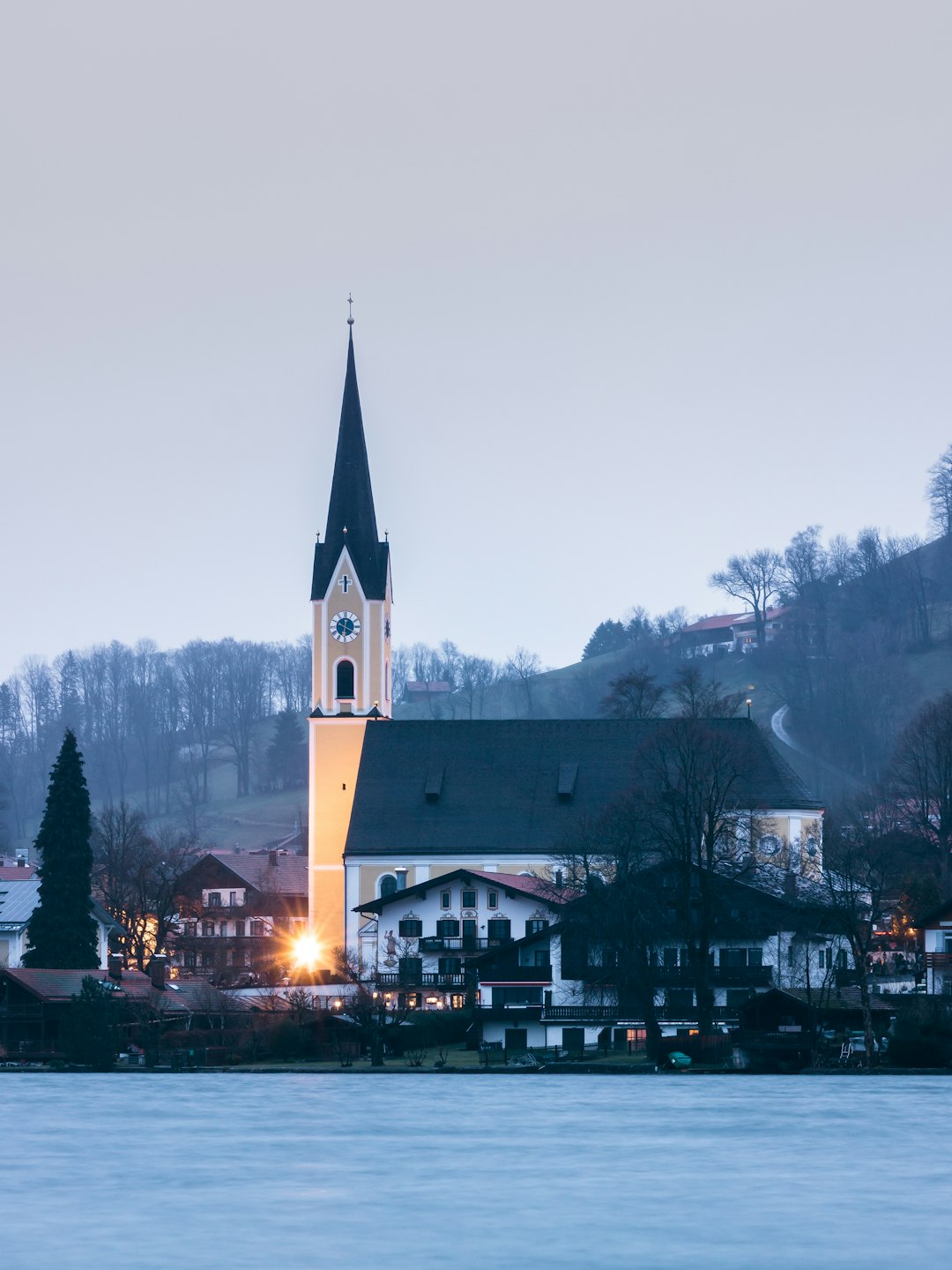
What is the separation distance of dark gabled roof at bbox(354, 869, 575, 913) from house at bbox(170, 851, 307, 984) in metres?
6.40

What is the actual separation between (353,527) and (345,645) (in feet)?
21.1

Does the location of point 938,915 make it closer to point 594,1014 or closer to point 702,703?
point 594,1014

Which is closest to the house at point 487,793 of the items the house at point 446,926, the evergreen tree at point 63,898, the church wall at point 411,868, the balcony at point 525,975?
the church wall at point 411,868

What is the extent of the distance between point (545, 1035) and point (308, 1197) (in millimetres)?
46253

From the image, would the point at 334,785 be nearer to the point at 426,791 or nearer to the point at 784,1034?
the point at 426,791

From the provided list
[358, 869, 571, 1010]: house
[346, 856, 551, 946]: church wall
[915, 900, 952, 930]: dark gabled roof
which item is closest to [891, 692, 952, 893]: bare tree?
[915, 900, 952, 930]: dark gabled roof

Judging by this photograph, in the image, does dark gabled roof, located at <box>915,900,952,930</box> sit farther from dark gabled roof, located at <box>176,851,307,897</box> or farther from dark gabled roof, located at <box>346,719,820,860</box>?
dark gabled roof, located at <box>176,851,307,897</box>

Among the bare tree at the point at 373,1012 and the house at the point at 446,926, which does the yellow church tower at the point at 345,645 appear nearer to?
the house at the point at 446,926

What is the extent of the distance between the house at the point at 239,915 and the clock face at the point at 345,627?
16207 mm

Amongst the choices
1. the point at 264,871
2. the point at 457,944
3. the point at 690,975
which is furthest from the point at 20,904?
the point at 264,871

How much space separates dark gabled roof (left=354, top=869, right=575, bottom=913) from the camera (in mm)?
104438

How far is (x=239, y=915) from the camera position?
457 ft

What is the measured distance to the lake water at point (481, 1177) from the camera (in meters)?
38.5

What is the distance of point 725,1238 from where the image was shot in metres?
39.5
